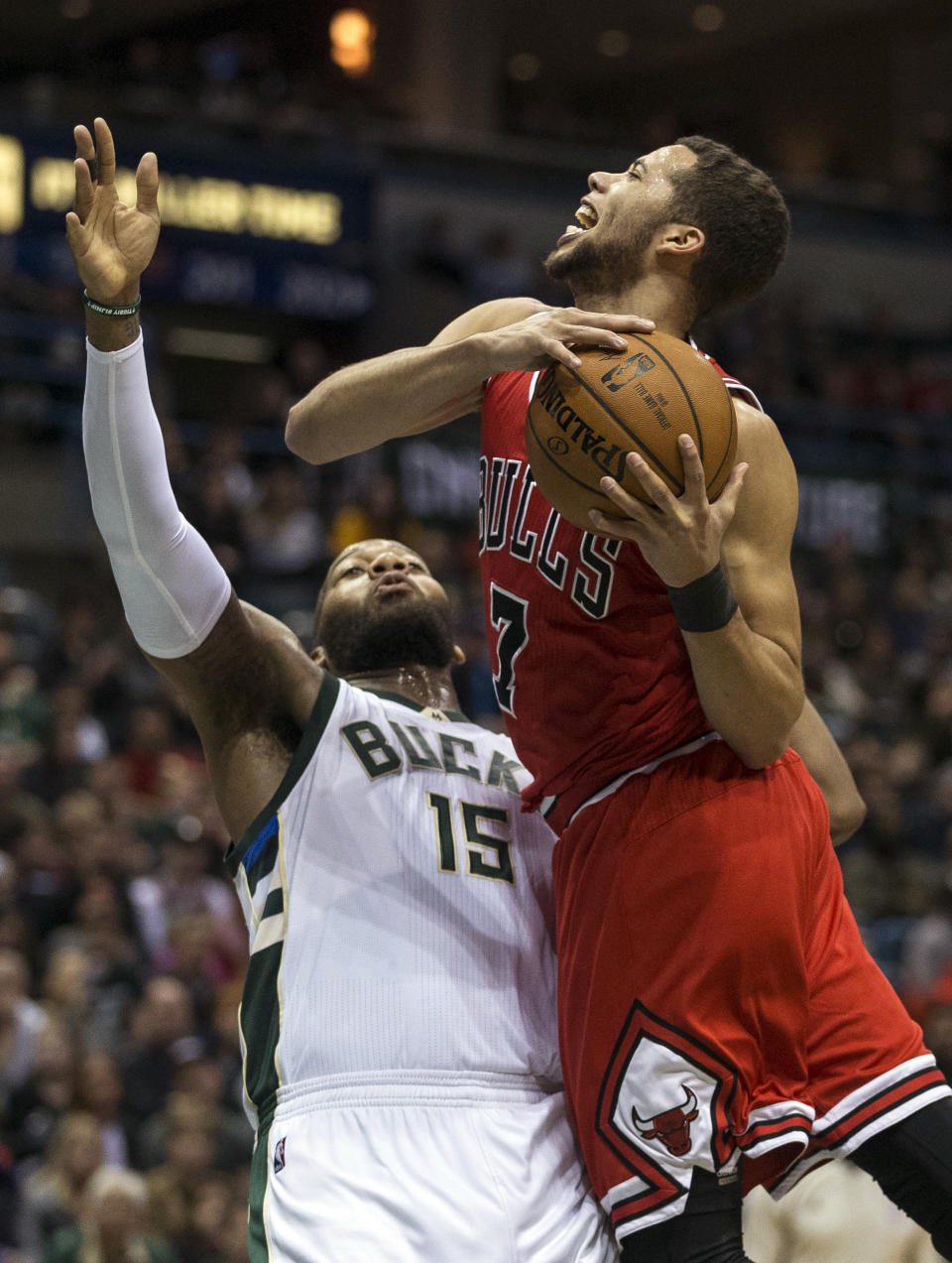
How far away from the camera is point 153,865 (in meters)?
8.84

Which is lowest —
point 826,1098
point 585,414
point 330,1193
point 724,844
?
point 330,1193

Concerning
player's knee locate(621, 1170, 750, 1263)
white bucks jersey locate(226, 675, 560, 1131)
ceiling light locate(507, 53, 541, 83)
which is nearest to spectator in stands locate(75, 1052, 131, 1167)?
white bucks jersey locate(226, 675, 560, 1131)

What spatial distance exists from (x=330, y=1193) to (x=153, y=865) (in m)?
5.96

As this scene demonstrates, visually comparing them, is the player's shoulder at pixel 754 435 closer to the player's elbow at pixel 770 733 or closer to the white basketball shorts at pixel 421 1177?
the player's elbow at pixel 770 733

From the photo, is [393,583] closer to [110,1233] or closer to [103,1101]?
[110,1233]

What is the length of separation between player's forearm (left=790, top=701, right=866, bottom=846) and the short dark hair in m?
0.84

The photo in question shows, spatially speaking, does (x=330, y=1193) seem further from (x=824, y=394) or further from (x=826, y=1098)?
(x=824, y=394)

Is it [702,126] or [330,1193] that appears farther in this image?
[702,126]

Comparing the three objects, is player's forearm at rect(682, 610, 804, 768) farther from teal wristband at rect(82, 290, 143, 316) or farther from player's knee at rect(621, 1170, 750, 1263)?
teal wristband at rect(82, 290, 143, 316)

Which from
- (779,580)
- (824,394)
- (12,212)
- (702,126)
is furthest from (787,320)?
(779,580)

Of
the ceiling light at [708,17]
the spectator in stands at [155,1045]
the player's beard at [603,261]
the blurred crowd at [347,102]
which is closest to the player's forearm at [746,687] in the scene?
the player's beard at [603,261]

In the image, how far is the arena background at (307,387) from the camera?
7.51m

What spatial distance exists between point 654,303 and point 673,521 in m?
0.59

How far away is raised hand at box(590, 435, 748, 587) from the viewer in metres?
2.61
